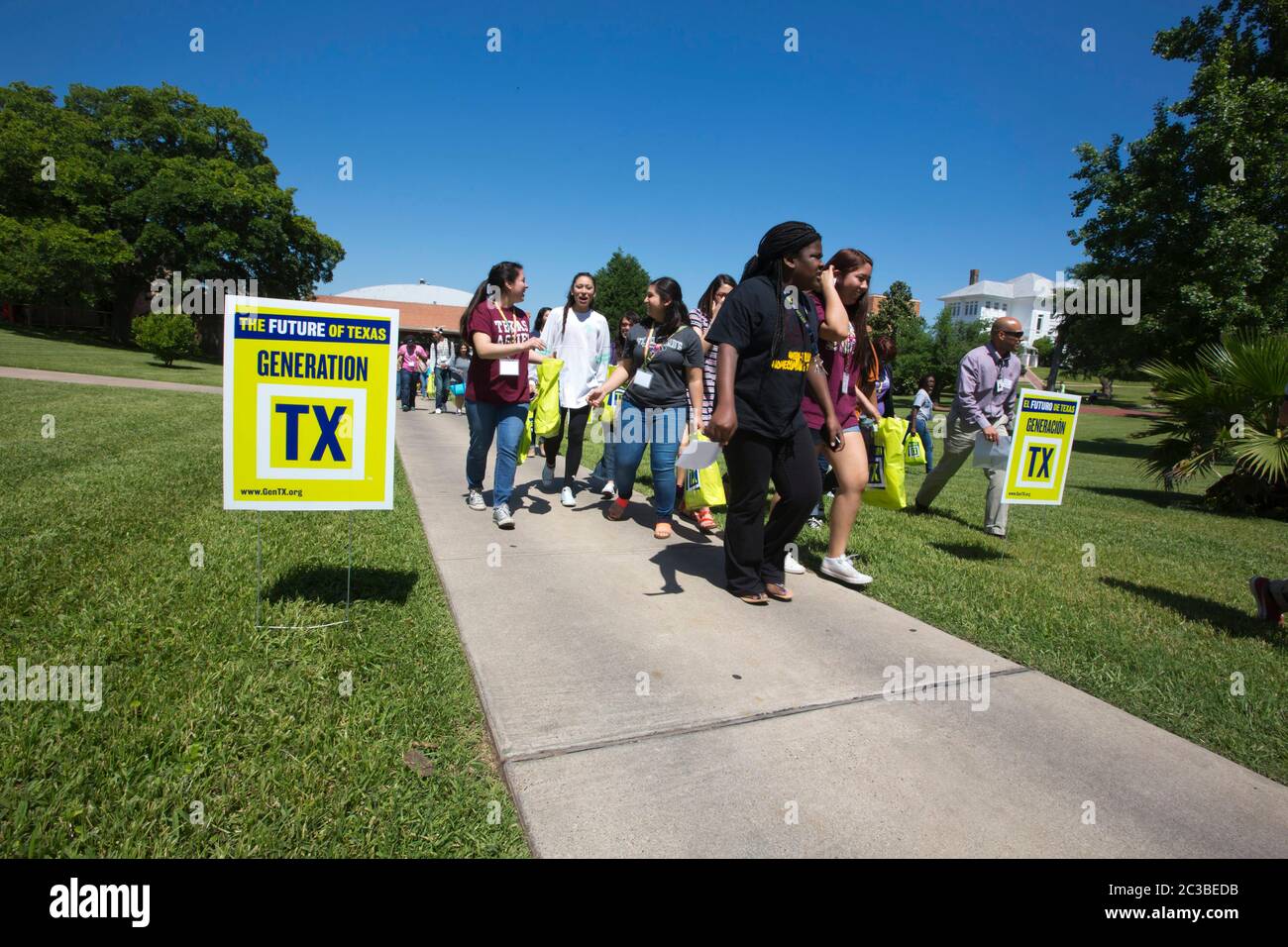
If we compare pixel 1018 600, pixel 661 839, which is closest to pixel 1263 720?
pixel 1018 600

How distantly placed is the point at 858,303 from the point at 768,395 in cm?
132

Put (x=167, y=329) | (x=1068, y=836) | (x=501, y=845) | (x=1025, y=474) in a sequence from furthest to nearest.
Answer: (x=167, y=329) < (x=1025, y=474) < (x=1068, y=836) < (x=501, y=845)

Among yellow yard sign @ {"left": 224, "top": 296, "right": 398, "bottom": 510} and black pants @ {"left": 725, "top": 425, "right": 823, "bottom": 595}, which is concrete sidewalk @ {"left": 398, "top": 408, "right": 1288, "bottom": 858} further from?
yellow yard sign @ {"left": 224, "top": 296, "right": 398, "bottom": 510}

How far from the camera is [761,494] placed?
4156 mm

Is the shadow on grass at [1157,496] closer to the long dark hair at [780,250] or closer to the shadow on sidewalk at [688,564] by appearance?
the shadow on sidewalk at [688,564]

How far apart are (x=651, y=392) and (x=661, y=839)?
4.08 meters

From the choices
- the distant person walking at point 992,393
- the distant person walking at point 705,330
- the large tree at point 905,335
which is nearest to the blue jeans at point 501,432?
the distant person walking at point 705,330

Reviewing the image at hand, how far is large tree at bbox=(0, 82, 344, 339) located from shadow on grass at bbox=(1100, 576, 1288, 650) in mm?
43736

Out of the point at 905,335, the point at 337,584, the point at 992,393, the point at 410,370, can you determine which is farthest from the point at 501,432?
the point at 905,335

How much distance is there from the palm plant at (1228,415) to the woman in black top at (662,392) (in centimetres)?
567

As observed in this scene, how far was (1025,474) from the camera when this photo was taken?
5.46 m

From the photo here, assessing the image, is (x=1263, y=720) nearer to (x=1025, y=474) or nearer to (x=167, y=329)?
(x=1025, y=474)

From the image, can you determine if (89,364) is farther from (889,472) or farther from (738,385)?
(889,472)
